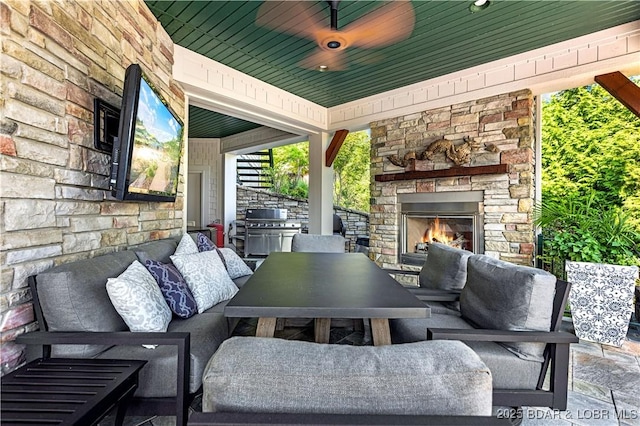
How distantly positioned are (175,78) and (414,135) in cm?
298

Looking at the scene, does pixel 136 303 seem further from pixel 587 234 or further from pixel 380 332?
pixel 587 234

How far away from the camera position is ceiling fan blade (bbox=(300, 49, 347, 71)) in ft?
10.6

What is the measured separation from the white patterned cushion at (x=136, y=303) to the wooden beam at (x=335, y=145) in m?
3.98

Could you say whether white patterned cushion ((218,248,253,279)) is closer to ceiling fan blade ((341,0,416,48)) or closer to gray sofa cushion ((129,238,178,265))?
gray sofa cushion ((129,238,178,265))

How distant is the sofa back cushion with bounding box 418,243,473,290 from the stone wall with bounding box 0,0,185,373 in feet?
7.60

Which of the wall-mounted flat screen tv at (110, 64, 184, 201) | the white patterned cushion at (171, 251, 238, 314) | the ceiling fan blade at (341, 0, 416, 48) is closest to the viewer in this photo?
the wall-mounted flat screen tv at (110, 64, 184, 201)

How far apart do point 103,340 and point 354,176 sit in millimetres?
8478

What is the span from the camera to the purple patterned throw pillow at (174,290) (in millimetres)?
1804

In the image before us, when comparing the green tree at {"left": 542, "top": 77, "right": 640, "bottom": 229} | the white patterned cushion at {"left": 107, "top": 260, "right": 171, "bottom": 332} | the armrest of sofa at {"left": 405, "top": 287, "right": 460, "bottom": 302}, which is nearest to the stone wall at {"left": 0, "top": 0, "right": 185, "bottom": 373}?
the white patterned cushion at {"left": 107, "top": 260, "right": 171, "bottom": 332}

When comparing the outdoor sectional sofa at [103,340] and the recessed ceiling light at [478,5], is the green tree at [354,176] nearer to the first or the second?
the recessed ceiling light at [478,5]

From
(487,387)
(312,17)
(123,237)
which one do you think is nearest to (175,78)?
(312,17)

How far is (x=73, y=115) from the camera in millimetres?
1726

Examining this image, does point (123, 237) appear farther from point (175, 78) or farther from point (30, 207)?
point (175, 78)

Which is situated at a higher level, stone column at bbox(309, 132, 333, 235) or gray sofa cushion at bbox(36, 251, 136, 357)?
stone column at bbox(309, 132, 333, 235)
